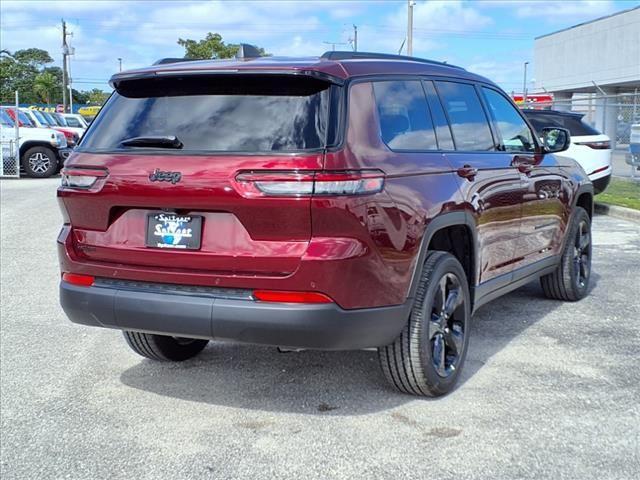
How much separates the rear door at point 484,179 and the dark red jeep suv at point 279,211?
0.09 m

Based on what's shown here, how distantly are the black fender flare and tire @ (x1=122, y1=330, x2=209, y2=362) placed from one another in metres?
1.76

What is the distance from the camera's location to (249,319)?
11.7 feet

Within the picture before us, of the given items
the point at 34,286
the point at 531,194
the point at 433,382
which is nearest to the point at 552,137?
the point at 531,194

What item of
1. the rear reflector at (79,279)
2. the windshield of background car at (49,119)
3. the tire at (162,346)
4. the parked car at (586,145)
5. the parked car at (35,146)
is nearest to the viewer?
the rear reflector at (79,279)

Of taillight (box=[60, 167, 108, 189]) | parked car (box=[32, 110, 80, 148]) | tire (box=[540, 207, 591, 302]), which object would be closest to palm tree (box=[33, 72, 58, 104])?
parked car (box=[32, 110, 80, 148])

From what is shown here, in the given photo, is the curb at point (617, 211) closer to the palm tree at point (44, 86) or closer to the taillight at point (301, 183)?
the taillight at point (301, 183)

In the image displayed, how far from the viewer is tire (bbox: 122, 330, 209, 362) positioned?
4.80 meters

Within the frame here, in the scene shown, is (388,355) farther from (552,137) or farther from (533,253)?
(552,137)

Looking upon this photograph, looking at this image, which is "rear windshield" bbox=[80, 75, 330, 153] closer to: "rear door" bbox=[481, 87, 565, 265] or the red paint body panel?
the red paint body panel

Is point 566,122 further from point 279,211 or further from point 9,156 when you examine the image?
point 9,156

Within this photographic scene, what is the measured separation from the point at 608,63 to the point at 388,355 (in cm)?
4646

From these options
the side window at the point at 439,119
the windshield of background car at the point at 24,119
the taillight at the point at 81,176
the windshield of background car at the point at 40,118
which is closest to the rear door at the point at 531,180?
the side window at the point at 439,119

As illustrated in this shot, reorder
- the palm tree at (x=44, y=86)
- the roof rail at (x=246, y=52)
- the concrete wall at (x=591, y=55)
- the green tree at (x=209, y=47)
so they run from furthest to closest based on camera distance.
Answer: the palm tree at (x=44, y=86), the green tree at (x=209, y=47), the concrete wall at (x=591, y=55), the roof rail at (x=246, y=52)

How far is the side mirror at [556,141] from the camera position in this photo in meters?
5.98
